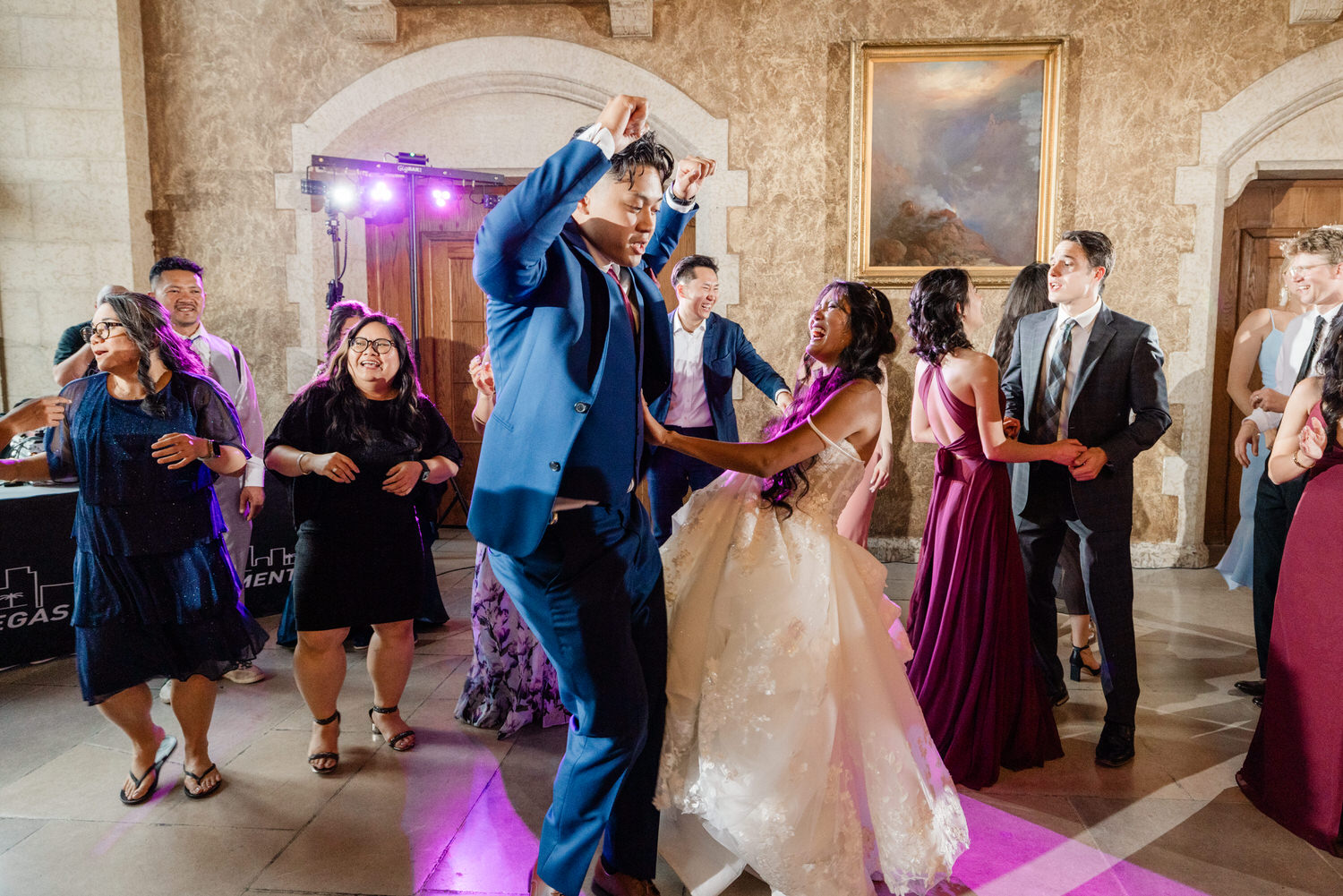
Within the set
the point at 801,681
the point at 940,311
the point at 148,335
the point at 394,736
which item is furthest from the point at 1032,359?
the point at 148,335

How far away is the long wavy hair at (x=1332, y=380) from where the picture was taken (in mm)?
2250

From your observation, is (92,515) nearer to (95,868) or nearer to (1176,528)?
(95,868)

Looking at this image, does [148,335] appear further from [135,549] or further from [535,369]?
[535,369]

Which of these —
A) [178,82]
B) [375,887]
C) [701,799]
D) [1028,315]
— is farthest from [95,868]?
[178,82]

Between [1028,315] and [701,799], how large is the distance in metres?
2.30

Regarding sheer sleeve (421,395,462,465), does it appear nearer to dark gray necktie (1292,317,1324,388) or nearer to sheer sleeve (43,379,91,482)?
sheer sleeve (43,379,91,482)

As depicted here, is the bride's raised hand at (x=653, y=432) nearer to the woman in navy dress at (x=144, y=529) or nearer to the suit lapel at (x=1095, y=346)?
the woman in navy dress at (x=144, y=529)

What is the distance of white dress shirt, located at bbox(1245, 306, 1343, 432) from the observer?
133 inches

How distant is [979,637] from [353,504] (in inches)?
82.3

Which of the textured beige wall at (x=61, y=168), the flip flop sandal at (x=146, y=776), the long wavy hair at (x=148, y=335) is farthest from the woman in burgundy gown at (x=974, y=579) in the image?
the textured beige wall at (x=61, y=168)

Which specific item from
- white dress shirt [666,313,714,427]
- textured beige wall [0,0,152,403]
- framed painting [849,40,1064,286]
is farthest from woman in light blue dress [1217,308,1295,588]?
textured beige wall [0,0,152,403]

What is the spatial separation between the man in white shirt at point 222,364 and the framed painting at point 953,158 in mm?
3695

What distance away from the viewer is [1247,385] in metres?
3.95

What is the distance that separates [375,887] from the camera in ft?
6.75
